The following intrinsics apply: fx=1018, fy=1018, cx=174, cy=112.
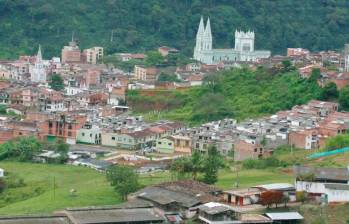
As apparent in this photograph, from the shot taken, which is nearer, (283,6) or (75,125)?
(75,125)

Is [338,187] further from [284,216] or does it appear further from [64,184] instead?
[64,184]

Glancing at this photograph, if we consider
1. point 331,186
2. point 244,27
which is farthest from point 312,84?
point 244,27

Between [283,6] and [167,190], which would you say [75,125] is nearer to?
[167,190]

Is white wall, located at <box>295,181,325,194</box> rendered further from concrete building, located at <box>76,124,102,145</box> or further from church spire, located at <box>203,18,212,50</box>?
church spire, located at <box>203,18,212,50</box>

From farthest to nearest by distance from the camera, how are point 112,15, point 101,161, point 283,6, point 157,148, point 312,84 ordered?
1. point 283,6
2. point 112,15
3. point 312,84
4. point 157,148
5. point 101,161

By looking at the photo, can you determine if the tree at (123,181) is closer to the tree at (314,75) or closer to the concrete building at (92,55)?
the tree at (314,75)

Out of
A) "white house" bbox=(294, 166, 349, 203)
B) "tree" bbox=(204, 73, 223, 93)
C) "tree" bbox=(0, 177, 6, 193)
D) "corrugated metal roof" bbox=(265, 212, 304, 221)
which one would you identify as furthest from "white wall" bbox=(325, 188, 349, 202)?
"tree" bbox=(204, 73, 223, 93)

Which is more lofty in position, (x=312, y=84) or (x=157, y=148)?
(x=312, y=84)
